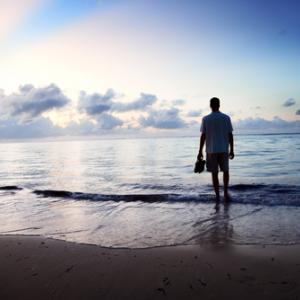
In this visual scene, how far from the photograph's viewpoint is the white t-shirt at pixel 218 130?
7609 mm

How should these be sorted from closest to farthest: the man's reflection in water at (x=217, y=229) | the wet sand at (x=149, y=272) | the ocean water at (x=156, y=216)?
the wet sand at (x=149, y=272)
the man's reflection in water at (x=217, y=229)
the ocean water at (x=156, y=216)

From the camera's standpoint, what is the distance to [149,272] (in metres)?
3.41

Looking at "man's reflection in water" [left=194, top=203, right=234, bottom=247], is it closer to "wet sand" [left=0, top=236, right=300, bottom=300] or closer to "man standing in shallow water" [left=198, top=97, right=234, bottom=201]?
"wet sand" [left=0, top=236, right=300, bottom=300]

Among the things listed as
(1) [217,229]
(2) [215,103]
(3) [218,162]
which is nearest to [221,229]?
(1) [217,229]

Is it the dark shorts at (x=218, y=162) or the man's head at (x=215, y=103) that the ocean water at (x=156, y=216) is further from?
the man's head at (x=215, y=103)

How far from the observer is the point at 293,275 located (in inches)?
126

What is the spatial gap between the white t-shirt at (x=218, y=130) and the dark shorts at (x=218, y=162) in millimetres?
119

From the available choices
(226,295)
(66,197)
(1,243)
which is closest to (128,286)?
(226,295)

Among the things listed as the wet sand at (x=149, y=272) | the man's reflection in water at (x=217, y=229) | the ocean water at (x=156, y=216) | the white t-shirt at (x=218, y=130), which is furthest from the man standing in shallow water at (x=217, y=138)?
the wet sand at (x=149, y=272)

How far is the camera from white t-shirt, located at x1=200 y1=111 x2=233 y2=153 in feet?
25.0

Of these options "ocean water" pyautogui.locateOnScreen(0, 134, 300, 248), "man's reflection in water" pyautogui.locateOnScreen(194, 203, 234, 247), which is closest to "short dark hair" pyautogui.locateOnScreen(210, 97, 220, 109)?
"ocean water" pyautogui.locateOnScreen(0, 134, 300, 248)

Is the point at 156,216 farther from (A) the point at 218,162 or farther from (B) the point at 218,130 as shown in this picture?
(B) the point at 218,130

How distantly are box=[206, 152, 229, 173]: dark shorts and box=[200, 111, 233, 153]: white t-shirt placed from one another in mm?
119

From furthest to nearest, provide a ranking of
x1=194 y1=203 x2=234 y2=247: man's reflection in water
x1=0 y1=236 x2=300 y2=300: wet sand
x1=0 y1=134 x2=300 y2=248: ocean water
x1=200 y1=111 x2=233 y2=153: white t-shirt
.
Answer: x1=200 y1=111 x2=233 y2=153: white t-shirt, x1=0 y1=134 x2=300 y2=248: ocean water, x1=194 y1=203 x2=234 y2=247: man's reflection in water, x1=0 y1=236 x2=300 y2=300: wet sand
